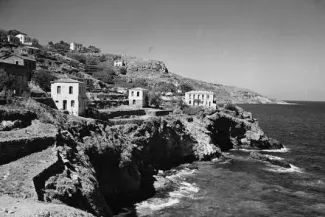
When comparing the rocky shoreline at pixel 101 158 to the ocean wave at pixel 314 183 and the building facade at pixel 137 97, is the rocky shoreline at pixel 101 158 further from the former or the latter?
the ocean wave at pixel 314 183

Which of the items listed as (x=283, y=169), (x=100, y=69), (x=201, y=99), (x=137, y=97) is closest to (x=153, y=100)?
(x=137, y=97)

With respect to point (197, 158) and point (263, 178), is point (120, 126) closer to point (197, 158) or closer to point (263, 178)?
point (197, 158)

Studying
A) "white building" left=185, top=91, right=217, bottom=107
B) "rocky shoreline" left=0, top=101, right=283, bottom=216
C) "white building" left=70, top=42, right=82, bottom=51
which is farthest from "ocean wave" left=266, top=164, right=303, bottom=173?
"white building" left=70, top=42, right=82, bottom=51

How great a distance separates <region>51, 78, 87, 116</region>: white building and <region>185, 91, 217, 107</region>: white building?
53.2 meters

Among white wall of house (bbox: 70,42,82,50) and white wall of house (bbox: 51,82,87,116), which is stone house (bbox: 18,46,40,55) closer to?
white wall of house (bbox: 51,82,87,116)

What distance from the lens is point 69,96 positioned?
48031 mm

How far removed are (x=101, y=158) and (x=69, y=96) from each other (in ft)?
55.6

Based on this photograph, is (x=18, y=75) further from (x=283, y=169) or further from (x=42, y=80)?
(x=283, y=169)

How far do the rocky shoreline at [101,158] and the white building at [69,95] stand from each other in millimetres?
7492

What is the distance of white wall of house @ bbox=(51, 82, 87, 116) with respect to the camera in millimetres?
47594

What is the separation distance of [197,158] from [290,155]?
2431 cm

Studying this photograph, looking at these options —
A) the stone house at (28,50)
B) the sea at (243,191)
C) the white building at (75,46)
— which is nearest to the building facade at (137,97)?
the sea at (243,191)

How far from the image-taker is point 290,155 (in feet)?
224

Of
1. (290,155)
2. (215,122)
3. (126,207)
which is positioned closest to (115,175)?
(126,207)
